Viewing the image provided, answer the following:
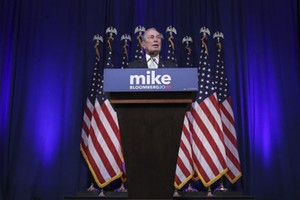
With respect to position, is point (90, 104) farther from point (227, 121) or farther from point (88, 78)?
point (227, 121)

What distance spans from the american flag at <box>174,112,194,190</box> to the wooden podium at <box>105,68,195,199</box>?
247 centimetres

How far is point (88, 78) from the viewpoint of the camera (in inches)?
232

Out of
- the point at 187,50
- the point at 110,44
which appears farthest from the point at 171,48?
the point at 110,44

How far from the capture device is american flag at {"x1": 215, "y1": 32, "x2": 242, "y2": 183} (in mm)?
5215

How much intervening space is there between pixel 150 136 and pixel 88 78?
3332 millimetres

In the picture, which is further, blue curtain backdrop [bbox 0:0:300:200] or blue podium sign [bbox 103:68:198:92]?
blue curtain backdrop [bbox 0:0:300:200]

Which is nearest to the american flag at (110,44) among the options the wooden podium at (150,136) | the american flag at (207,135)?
the american flag at (207,135)

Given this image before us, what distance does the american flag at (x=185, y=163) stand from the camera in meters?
5.16

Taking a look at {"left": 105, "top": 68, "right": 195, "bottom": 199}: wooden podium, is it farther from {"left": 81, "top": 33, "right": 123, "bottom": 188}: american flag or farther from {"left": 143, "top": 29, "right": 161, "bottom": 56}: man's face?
{"left": 81, "top": 33, "right": 123, "bottom": 188}: american flag

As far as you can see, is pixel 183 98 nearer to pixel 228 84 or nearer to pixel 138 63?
pixel 138 63

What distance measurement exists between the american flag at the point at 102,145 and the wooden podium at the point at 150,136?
8.05ft

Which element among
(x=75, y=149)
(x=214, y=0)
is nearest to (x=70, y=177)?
(x=75, y=149)

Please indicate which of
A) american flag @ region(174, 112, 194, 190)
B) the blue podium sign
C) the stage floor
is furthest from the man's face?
american flag @ region(174, 112, 194, 190)

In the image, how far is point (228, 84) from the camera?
5.75m
